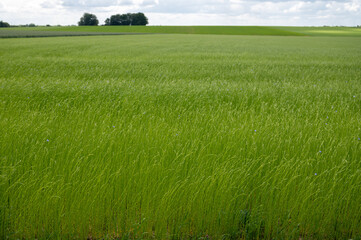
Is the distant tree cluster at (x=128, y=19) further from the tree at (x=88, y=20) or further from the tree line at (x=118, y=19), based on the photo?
the tree at (x=88, y=20)

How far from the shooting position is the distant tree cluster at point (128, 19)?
350ft

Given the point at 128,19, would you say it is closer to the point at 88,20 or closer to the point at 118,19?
the point at 118,19

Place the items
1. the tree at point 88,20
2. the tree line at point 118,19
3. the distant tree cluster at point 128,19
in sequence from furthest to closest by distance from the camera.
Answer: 1. the tree at point 88,20
2. the tree line at point 118,19
3. the distant tree cluster at point 128,19

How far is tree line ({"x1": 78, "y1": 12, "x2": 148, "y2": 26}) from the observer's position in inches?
Result: 4230

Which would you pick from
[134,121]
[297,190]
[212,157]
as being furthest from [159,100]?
[297,190]

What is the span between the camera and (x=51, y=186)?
2.56 meters

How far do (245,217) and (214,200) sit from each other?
12.4 inches

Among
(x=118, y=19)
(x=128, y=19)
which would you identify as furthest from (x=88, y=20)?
(x=128, y=19)

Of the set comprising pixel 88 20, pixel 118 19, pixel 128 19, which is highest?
pixel 128 19

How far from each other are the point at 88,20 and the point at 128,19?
1605cm

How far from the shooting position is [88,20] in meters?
109

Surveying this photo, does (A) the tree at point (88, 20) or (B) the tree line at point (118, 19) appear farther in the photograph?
(A) the tree at point (88, 20)

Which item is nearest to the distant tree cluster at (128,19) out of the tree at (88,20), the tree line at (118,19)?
the tree line at (118,19)

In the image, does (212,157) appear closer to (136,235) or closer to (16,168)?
(136,235)
